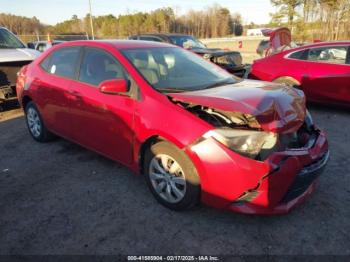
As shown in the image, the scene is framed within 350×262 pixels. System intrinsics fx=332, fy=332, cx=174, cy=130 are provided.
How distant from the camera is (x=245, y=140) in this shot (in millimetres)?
2863

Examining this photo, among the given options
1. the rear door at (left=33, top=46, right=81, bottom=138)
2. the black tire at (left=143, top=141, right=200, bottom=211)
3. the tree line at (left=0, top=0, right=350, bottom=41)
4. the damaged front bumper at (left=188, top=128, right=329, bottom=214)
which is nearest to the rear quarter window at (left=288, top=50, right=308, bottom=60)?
the damaged front bumper at (left=188, top=128, right=329, bottom=214)

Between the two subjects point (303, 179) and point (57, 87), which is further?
point (57, 87)

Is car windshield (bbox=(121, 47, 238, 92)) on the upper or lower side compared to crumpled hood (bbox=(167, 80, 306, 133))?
upper

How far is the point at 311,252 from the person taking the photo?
274cm

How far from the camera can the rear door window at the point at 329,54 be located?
6.61 meters

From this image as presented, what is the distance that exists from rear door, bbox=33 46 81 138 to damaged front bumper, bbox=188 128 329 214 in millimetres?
2284

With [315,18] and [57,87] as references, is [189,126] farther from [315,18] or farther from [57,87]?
[315,18]

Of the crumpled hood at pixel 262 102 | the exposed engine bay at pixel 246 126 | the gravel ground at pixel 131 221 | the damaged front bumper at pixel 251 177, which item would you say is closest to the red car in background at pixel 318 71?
the gravel ground at pixel 131 221

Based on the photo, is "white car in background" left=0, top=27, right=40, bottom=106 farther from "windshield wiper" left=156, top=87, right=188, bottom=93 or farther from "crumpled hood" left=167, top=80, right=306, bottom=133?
"crumpled hood" left=167, top=80, right=306, bottom=133

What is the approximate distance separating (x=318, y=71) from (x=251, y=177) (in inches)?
194

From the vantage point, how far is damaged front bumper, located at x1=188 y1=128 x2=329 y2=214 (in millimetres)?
2762

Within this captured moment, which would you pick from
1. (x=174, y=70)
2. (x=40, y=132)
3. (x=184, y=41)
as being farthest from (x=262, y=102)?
(x=184, y=41)

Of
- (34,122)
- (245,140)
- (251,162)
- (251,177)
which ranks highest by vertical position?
(245,140)

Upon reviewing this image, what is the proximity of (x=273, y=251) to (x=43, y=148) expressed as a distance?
391 centimetres
